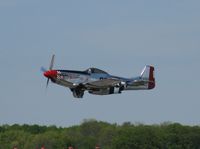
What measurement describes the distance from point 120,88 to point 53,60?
23.7 ft

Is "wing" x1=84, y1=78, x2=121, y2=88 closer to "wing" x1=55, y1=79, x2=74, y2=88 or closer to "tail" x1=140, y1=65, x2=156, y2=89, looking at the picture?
"wing" x1=55, y1=79, x2=74, y2=88

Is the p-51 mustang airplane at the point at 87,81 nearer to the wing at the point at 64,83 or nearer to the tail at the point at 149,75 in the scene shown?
the wing at the point at 64,83

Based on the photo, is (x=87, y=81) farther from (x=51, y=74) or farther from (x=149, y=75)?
(x=149, y=75)

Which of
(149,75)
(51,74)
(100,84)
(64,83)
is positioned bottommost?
(64,83)

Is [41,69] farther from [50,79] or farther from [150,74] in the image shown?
[150,74]

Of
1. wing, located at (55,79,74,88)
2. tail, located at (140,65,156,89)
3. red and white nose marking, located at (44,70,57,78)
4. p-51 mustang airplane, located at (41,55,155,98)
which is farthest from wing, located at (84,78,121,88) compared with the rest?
tail, located at (140,65,156,89)

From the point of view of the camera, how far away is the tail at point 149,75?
4806 inches

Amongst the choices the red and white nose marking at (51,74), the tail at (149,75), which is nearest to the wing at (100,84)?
the red and white nose marking at (51,74)

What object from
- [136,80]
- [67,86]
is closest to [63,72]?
[67,86]

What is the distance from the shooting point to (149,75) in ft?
406

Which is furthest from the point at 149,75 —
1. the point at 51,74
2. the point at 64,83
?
the point at 51,74

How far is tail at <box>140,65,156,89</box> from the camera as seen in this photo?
122081mm

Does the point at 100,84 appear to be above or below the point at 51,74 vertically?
below

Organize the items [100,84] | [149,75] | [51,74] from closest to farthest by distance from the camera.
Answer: [51,74] < [100,84] < [149,75]
